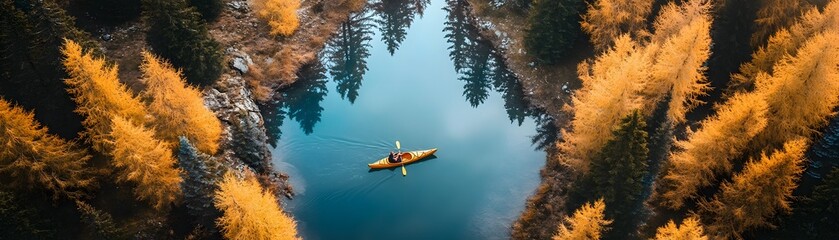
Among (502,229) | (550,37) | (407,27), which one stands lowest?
(502,229)

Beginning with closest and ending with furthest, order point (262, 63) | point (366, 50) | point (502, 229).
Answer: point (502, 229)
point (262, 63)
point (366, 50)

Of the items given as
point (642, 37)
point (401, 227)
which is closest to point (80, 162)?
point (401, 227)

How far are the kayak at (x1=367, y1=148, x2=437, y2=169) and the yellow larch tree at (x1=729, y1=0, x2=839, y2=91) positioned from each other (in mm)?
25749

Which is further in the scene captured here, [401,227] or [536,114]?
[536,114]

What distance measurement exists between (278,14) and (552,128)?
32.1 meters

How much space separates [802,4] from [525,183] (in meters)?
27.7

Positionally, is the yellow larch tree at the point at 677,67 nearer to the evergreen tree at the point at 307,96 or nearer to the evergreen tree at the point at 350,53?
the evergreen tree at the point at 307,96

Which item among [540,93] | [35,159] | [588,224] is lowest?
[588,224]

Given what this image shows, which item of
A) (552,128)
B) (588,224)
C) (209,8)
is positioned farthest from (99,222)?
(552,128)

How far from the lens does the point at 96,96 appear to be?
40.2 metres

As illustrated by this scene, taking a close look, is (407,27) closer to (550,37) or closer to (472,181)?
(550,37)

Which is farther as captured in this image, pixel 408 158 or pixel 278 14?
pixel 278 14

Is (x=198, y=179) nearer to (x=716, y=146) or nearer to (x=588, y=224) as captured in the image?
(x=588, y=224)

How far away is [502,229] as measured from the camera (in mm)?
47000
